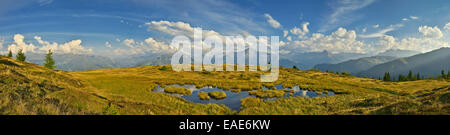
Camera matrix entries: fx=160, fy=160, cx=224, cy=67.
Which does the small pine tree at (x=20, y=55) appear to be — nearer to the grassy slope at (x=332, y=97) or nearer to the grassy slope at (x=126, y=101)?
the grassy slope at (x=332, y=97)

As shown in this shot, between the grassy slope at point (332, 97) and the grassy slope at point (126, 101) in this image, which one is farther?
the grassy slope at point (332, 97)

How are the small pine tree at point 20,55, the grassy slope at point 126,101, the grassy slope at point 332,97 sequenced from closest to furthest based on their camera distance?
the grassy slope at point 126,101
the grassy slope at point 332,97
the small pine tree at point 20,55

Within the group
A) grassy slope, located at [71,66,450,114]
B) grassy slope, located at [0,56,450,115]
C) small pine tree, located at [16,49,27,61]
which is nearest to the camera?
grassy slope, located at [0,56,450,115]

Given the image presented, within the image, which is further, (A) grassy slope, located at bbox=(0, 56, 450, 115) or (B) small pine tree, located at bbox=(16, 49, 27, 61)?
(B) small pine tree, located at bbox=(16, 49, 27, 61)

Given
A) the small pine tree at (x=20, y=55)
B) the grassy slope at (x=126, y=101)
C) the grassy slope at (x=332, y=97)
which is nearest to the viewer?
the grassy slope at (x=126, y=101)

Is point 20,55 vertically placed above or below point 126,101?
above

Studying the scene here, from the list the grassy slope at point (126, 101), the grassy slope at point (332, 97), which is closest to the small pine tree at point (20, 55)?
the grassy slope at point (332, 97)

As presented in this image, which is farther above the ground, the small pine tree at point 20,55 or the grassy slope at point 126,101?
the small pine tree at point 20,55

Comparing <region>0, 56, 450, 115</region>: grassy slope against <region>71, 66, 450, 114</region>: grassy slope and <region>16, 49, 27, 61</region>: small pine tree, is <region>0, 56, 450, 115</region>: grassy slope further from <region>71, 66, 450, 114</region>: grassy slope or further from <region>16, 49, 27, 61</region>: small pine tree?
<region>16, 49, 27, 61</region>: small pine tree

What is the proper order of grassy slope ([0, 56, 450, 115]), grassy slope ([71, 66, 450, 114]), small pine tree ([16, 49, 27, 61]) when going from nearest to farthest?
grassy slope ([0, 56, 450, 115]) → grassy slope ([71, 66, 450, 114]) → small pine tree ([16, 49, 27, 61])

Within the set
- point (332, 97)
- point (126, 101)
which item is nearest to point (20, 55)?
point (126, 101)

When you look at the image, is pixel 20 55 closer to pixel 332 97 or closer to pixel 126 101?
pixel 126 101

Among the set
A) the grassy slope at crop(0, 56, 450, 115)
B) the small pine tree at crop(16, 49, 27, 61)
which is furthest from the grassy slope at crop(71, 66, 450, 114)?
the small pine tree at crop(16, 49, 27, 61)
